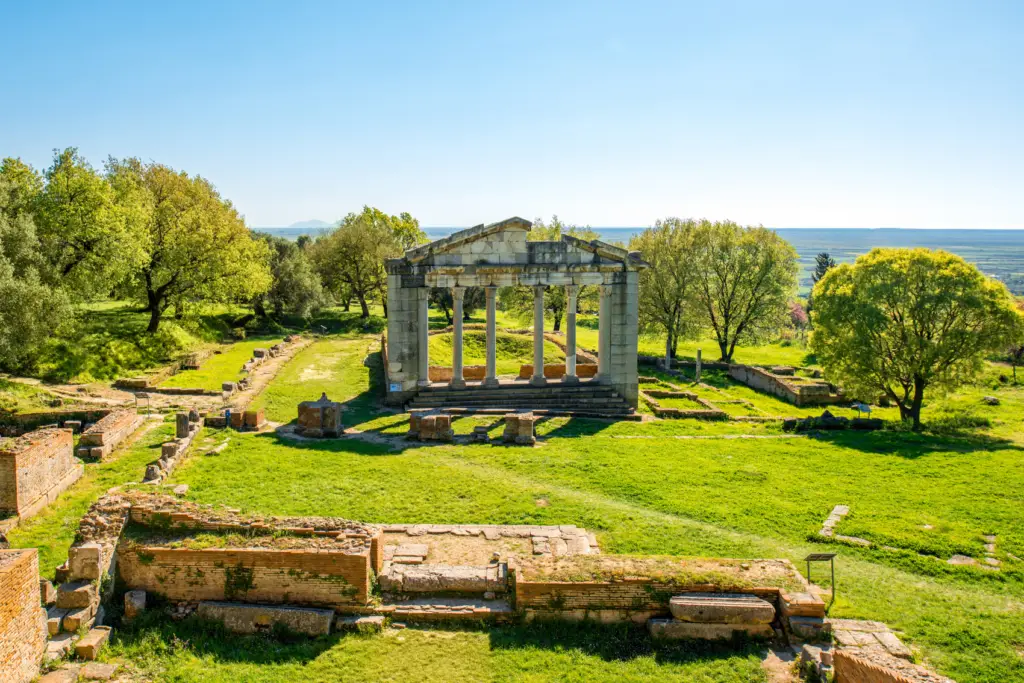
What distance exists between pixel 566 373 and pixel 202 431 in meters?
16.0

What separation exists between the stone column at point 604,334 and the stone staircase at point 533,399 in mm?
664

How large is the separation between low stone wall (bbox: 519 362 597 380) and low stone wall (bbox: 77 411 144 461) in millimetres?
16885

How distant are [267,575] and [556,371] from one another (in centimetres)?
2297

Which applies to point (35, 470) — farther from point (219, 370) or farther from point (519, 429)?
point (219, 370)

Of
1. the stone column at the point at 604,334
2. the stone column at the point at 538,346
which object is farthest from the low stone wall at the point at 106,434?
the stone column at the point at 604,334

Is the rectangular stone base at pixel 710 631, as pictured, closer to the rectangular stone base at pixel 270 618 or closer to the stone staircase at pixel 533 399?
the rectangular stone base at pixel 270 618

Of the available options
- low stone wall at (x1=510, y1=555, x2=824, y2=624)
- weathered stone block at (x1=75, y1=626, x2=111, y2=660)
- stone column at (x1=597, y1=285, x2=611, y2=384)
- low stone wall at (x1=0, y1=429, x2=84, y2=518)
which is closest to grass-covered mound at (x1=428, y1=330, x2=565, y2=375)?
stone column at (x1=597, y1=285, x2=611, y2=384)

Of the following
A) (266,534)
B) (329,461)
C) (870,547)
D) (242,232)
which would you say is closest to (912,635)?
(870,547)

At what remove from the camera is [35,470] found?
1897cm

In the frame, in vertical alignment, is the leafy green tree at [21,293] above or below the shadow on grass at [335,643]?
above

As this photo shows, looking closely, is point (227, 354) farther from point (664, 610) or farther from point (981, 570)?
point (981, 570)

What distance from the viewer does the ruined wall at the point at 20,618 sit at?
37.8 feet

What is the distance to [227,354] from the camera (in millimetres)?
45375

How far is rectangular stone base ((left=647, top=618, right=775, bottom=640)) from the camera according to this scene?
1343 cm
